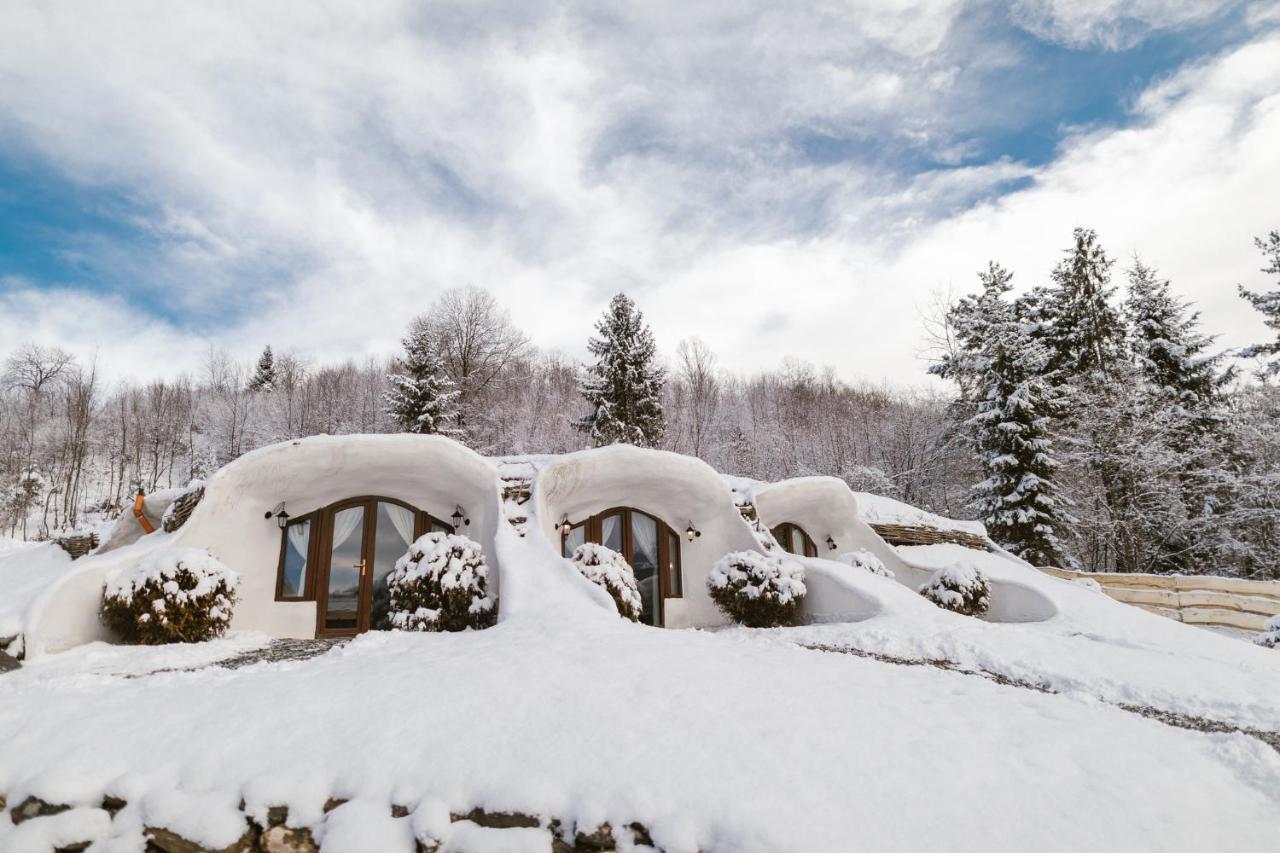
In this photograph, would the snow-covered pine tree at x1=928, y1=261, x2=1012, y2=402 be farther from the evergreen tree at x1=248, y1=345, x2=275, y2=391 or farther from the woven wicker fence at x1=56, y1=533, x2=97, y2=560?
the evergreen tree at x1=248, y1=345, x2=275, y2=391

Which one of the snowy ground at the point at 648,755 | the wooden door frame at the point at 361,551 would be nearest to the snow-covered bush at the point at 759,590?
the snowy ground at the point at 648,755

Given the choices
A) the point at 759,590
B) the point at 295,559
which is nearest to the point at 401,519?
the point at 295,559

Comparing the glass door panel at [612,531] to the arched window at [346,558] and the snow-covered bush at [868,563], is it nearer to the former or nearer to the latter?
the arched window at [346,558]

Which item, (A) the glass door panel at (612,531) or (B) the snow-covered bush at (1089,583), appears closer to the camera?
(A) the glass door panel at (612,531)

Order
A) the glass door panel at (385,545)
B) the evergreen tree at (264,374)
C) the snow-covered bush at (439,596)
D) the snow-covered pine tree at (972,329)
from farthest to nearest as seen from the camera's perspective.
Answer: the evergreen tree at (264,374)
the snow-covered pine tree at (972,329)
the glass door panel at (385,545)
the snow-covered bush at (439,596)

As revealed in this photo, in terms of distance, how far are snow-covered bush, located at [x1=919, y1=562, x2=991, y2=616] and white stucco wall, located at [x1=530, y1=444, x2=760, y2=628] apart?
10.2 ft

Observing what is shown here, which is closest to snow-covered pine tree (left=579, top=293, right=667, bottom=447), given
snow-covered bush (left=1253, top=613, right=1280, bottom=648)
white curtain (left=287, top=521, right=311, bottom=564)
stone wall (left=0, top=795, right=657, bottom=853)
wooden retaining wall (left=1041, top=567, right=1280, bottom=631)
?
white curtain (left=287, top=521, right=311, bottom=564)

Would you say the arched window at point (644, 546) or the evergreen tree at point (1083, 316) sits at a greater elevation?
the evergreen tree at point (1083, 316)

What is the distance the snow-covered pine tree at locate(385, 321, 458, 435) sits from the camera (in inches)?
916

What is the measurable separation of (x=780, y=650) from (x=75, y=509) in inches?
1422

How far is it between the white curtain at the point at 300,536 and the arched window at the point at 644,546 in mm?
4356

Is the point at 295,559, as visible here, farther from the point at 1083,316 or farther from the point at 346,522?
the point at 1083,316

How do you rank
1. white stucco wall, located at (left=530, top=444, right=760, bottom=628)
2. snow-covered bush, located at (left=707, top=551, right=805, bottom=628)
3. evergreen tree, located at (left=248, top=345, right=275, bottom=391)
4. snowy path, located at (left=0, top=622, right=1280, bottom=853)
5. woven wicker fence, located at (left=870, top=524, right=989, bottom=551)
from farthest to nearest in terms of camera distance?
1. evergreen tree, located at (left=248, top=345, right=275, bottom=391)
2. woven wicker fence, located at (left=870, top=524, right=989, bottom=551)
3. white stucco wall, located at (left=530, top=444, right=760, bottom=628)
4. snow-covered bush, located at (left=707, top=551, right=805, bottom=628)
5. snowy path, located at (left=0, top=622, right=1280, bottom=853)

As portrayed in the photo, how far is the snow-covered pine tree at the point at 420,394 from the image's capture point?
916 inches
